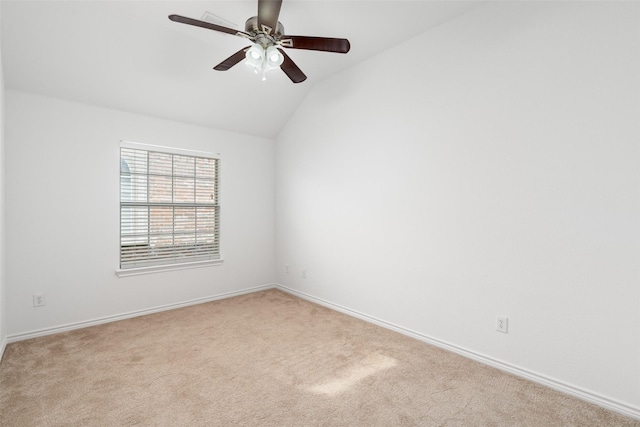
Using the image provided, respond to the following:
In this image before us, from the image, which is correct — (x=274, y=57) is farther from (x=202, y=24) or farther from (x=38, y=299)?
(x=38, y=299)

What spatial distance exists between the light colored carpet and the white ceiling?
2447mm

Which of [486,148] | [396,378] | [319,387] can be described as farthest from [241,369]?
[486,148]

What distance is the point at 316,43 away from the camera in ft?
7.07

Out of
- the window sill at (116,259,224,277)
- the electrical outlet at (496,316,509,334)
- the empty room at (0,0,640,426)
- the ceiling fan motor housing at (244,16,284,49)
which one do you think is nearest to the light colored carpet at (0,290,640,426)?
the empty room at (0,0,640,426)

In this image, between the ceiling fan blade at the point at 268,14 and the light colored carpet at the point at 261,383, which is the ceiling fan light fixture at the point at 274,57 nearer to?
the ceiling fan blade at the point at 268,14

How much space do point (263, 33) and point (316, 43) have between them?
36cm

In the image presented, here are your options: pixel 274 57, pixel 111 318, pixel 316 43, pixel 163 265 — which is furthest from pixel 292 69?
pixel 111 318

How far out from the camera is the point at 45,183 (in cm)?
305

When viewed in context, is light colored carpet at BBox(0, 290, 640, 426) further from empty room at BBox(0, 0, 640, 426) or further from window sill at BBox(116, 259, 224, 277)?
window sill at BBox(116, 259, 224, 277)

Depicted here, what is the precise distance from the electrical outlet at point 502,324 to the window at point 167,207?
10.9 feet

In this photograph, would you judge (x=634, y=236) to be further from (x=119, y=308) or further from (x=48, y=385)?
(x=119, y=308)

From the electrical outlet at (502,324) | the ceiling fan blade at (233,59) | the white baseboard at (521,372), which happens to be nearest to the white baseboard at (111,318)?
the white baseboard at (521,372)

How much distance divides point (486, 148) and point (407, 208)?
85 centimetres

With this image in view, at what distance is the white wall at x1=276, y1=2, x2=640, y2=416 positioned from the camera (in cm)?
191
